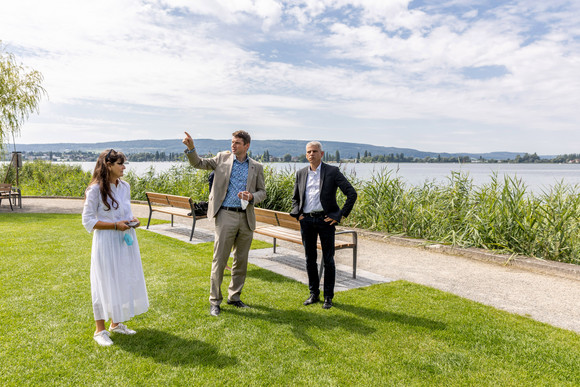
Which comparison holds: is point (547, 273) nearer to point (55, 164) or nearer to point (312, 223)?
point (312, 223)

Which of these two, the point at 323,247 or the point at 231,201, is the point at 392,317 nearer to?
the point at 323,247

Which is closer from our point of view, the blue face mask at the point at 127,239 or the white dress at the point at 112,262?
the white dress at the point at 112,262

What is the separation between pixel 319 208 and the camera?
4695mm

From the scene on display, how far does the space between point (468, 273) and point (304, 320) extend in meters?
3.23

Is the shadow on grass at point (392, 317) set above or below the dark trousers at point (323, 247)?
below

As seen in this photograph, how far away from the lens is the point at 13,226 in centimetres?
987

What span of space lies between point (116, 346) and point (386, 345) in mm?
2365

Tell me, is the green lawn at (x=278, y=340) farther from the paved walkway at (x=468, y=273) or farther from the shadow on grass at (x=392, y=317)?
the paved walkway at (x=468, y=273)

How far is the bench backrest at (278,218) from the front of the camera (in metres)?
6.49

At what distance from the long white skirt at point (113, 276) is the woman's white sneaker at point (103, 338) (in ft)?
0.58

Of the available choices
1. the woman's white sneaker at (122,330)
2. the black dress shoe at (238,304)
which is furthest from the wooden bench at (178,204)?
the woman's white sneaker at (122,330)

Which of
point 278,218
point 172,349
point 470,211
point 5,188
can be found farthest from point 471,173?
point 5,188

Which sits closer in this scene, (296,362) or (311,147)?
(296,362)

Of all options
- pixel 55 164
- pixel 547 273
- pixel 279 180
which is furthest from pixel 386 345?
pixel 55 164
